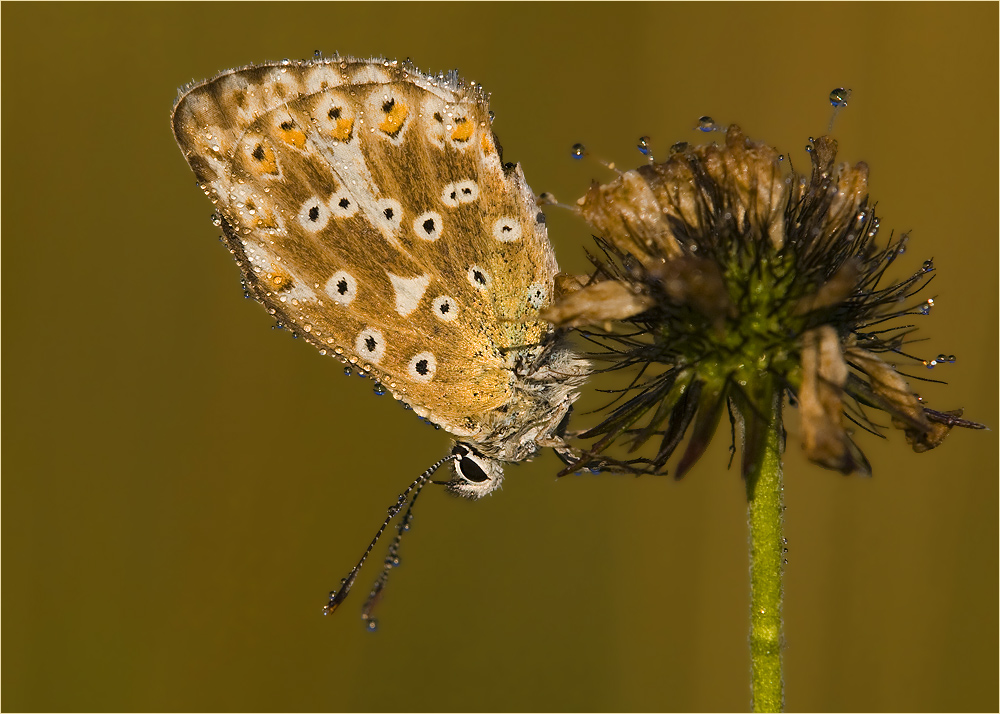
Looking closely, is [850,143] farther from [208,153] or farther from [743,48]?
[208,153]

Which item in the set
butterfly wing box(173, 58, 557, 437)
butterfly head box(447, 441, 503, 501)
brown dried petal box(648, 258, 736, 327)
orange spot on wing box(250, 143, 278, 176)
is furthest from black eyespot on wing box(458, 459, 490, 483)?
orange spot on wing box(250, 143, 278, 176)

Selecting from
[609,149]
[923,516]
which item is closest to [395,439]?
[609,149]

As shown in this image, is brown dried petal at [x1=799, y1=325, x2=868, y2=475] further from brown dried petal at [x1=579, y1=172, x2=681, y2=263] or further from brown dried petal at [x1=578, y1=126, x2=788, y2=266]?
brown dried petal at [x1=579, y1=172, x2=681, y2=263]

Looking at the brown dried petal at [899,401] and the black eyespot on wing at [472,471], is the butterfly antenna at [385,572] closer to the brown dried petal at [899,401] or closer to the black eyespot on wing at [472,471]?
the black eyespot on wing at [472,471]

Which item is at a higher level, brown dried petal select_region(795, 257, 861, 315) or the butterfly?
the butterfly

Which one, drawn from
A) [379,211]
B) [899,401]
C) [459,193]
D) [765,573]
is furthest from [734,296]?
[379,211]
